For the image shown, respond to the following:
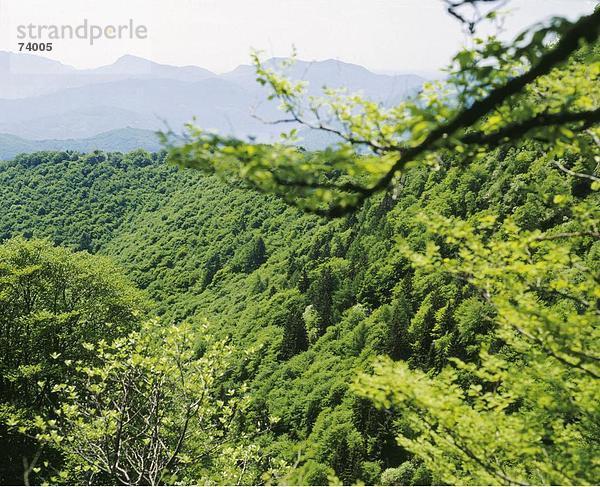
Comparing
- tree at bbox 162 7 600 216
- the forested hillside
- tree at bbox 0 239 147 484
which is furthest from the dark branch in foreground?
tree at bbox 0 239 147 484

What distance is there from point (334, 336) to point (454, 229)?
29.5 metres

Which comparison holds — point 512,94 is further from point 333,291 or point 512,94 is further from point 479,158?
point 333,291

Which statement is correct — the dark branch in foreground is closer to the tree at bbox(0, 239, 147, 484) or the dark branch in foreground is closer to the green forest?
the green forest

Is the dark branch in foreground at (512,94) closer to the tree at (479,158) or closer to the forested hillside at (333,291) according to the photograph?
the tree at (479,158)

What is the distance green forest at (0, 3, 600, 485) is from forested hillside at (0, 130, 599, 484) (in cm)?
22

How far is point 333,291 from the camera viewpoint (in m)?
40.3

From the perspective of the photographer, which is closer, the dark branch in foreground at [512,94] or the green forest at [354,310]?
the dark branch in foreground at [512,94]

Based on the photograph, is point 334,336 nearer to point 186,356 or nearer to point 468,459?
point 186,356

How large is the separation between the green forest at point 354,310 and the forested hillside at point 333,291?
22cm

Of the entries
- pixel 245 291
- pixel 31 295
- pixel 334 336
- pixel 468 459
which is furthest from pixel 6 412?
pixel 245 291

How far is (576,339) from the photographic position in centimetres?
564

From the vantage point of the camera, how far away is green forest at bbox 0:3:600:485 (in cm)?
366

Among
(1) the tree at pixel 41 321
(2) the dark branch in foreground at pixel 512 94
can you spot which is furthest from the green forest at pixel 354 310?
(1) the tree at pixel 41 321

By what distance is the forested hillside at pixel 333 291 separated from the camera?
76.6 ft
